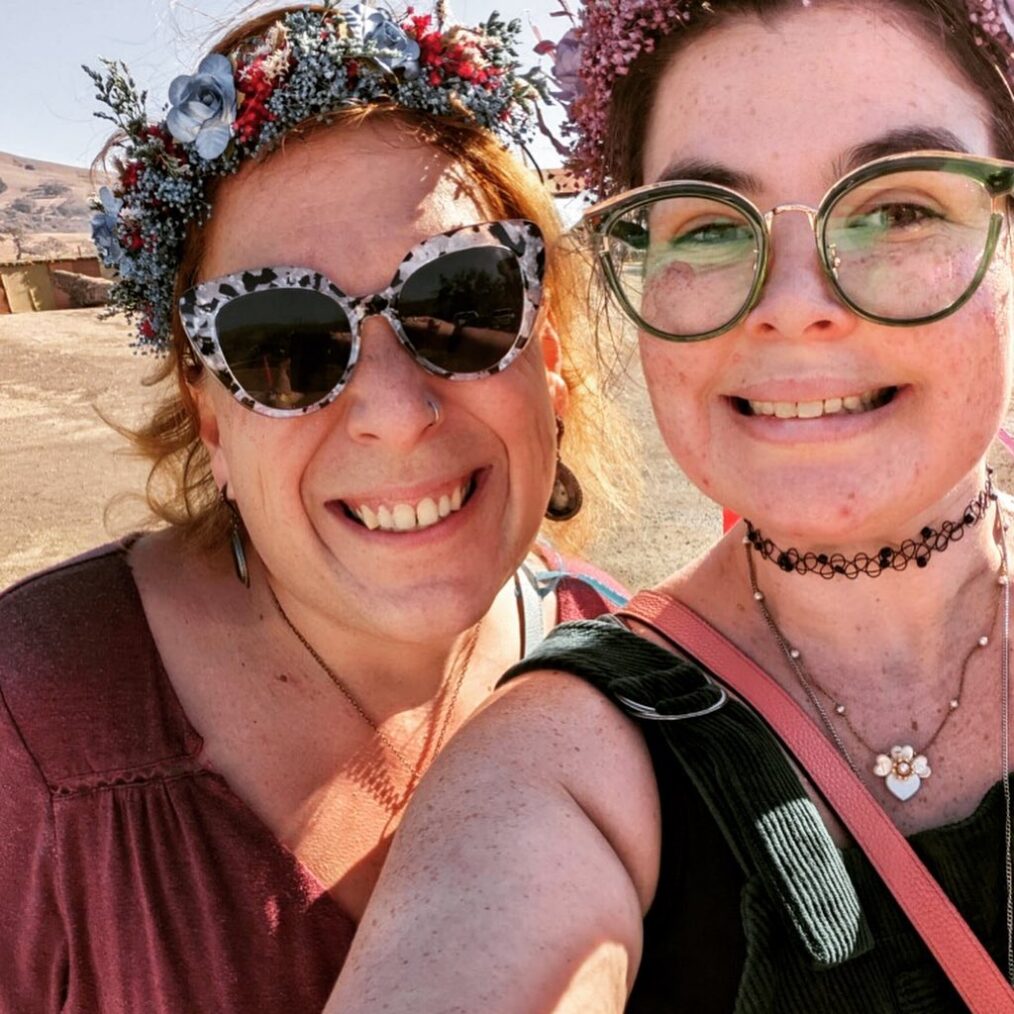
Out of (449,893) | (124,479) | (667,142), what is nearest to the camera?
(449,893)

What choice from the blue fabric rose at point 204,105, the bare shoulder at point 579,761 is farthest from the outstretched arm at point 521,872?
the blue fabric rose at point 204,105

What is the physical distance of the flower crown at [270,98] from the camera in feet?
5.78

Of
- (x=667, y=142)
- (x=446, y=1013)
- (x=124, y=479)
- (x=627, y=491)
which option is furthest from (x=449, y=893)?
(x=124, y=479)

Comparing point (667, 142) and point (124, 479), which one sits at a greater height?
point (667, 142)

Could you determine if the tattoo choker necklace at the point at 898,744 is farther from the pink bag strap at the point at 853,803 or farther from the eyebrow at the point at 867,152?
the eyebrow at the point at 867,152

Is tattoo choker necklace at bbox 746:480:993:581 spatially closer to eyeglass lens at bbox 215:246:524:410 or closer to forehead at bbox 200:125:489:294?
eyeglass lens at bbox 215:246:524:410

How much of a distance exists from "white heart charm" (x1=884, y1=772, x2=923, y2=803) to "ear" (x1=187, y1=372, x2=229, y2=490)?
4.17 ft

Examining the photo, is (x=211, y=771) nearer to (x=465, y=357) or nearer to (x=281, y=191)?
(x=465, y=357)

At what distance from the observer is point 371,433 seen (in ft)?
5.59

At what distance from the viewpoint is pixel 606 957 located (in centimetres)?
117

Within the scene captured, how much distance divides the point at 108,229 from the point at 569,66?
0.95 metres

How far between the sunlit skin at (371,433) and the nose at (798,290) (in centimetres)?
63

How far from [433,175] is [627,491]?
1.36 m

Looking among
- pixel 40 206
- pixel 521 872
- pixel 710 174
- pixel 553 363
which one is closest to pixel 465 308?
pixel 553 363
